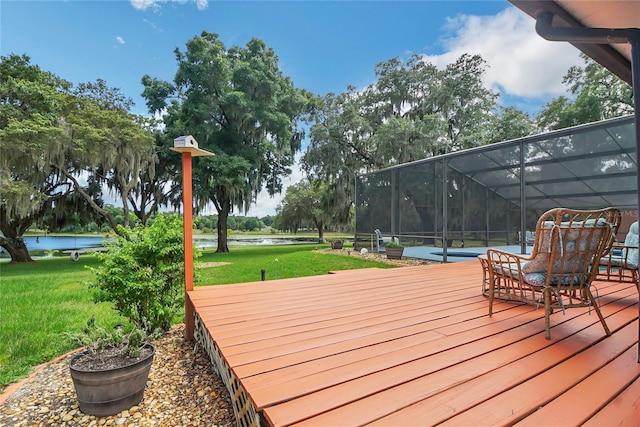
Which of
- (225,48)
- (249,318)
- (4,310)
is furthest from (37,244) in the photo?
(249,318)

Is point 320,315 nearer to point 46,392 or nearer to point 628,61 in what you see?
point 46,392

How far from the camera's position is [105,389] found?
1.79 m

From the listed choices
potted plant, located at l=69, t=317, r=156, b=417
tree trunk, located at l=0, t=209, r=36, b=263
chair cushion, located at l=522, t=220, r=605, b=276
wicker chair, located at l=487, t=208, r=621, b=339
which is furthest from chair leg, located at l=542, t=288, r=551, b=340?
tree trunk, located at l=0, t=209, r=36, b=263

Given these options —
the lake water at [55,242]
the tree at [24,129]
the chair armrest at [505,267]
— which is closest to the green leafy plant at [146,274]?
the chair armrest at [505,267]

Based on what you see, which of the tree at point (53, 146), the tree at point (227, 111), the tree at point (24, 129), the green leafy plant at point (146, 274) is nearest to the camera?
the green leafy plant at point (146, 274)

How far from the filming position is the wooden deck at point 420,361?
1.19 metres

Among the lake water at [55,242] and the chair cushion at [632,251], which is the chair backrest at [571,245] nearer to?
the chair cushion at [632,251]

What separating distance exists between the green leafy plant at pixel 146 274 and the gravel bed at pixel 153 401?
50 centimetres

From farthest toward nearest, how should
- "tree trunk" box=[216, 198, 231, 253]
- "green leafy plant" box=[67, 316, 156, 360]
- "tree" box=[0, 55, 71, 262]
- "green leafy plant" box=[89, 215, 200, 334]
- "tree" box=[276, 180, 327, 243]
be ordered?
1. "tree" box=[276, 180, 327, 243]
2. "tree trunk" box=[216, 198, 231, 253]
3. "tree" box=[0, 55, 71, 262]
4. "green leafy plant" box=[89, 215, 200, 334]
5. "green leafy plant" box=[67, 316, 156, 360]

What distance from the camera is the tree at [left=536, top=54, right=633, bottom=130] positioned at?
11.6m

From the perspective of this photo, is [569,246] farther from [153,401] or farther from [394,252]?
[394,252]

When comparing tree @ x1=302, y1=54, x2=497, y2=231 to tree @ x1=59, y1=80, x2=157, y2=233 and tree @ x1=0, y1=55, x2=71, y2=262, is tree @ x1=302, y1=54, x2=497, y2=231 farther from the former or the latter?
tree @ x1=0, y1=55, x2=71, y2=262

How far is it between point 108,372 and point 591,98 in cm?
1640

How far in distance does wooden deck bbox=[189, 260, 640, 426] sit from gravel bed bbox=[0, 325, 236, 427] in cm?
19
